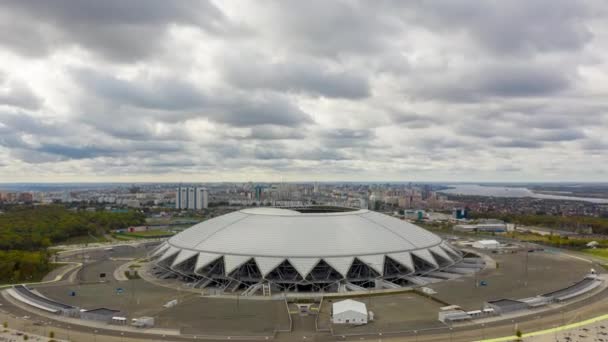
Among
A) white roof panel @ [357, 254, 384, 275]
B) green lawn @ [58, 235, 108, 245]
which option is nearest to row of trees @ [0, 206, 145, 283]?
green lawn @ [58, 235, 108, 245]

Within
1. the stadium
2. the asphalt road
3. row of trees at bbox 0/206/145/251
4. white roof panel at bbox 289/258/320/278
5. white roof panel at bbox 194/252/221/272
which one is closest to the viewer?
the asphalt road

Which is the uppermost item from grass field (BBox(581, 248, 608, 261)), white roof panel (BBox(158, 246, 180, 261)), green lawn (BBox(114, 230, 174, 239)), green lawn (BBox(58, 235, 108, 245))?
white roof panel (BBox(158, 246, 180, 261))

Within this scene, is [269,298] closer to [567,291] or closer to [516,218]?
[567,291]

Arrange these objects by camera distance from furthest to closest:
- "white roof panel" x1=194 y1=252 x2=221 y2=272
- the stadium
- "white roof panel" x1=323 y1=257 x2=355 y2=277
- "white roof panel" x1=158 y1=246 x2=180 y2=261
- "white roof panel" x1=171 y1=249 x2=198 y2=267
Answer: "white roof panel" x1=158 y1=246 x2=180 y2=261, "white roof panel" x1=171 y1=249 x2=198 y2=267, "white roof panel" x1=194 y1=252 x2=221 y2=272, the stadium, "white roof panel" x1=323 y1=257 x2=355 y2=277

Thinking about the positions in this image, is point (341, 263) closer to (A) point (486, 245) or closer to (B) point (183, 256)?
(B) point (183, 256)

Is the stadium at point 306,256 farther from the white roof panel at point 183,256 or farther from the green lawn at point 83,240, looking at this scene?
the green lawn at point 83,240

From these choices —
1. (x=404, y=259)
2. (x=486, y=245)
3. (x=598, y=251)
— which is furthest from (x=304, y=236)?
(x=598, y=251)

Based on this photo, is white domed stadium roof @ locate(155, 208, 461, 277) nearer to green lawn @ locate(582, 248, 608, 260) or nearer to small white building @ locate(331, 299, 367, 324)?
small white building @ locate(331, 299, 367, 324)
